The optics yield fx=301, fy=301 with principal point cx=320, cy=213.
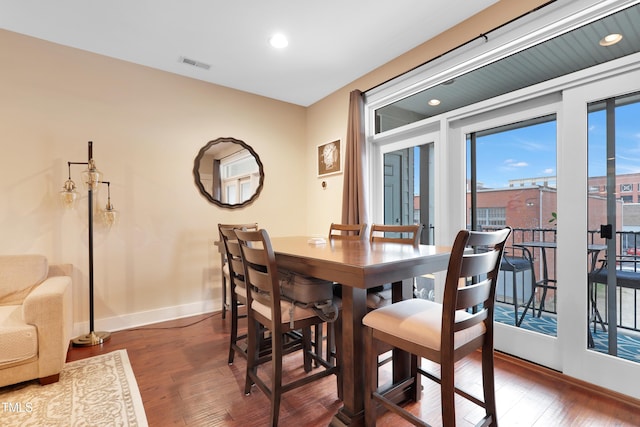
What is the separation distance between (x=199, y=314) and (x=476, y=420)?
283 cm

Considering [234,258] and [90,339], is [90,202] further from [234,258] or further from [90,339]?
[234,258]

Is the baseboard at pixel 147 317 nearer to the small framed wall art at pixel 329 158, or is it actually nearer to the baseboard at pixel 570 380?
the small framed wall art at pixel 329 158

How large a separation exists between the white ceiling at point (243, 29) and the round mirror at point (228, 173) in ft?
2.77

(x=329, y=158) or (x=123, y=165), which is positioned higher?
(x=329, y=158)

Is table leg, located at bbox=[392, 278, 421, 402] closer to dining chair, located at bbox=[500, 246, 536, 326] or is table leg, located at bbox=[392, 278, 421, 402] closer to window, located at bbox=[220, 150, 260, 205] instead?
dining chair, located at bbox=[500, 246, 536, 326]

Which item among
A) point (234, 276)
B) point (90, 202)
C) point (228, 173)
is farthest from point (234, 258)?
point (228, 173)

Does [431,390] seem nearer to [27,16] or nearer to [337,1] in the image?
[337,1]

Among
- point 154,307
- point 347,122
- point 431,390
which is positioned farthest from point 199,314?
point 347,122

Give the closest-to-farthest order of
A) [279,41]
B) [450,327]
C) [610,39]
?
[450,327] → [610,39] → [279,41]

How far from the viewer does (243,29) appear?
254 centimetres

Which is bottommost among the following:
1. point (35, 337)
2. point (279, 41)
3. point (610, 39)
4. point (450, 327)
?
point (35, 337)

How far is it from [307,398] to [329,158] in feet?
9.06

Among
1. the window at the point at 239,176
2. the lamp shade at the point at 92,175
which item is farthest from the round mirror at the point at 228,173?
the lamp shade at the point at 92,175

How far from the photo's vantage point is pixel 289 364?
221 centimetres
